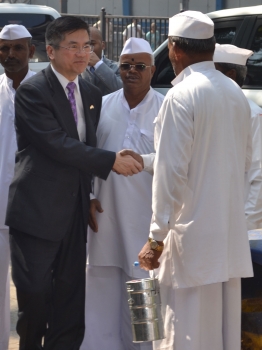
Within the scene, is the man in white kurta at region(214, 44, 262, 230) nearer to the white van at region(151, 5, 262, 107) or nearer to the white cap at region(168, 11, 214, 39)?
the white cap at region(168, 11, 214, 39)

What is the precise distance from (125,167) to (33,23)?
25.7 feet

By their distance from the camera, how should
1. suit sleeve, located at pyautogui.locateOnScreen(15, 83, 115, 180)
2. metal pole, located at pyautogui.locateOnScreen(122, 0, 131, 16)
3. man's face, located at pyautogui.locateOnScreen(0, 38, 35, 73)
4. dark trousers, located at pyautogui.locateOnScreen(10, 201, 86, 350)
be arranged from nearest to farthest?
suit sleeve, located at pyautogui.locateOnScreen(15, 83, 115, 180) → dark trousers, located at pyautogui.locateOnScreen(10, 201, 86, 350) → man's face, located at pyautogui.locateOnScreen(0, 38, 35, 73) → metal pole, located at pyautogui.locateOnScreen(122, 0, 131, 16)

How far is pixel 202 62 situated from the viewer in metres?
Answer: 3.63

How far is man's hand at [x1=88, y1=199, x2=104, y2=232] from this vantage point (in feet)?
14.9

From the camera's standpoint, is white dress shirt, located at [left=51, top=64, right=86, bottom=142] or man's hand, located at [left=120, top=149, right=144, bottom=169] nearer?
man's hand, located at [left=120, top=149, right=144, bottom=169]

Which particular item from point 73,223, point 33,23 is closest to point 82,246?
point 73,223

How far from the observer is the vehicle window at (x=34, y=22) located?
11.3 meters

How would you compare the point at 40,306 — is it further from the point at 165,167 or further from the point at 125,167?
the point at 165,167

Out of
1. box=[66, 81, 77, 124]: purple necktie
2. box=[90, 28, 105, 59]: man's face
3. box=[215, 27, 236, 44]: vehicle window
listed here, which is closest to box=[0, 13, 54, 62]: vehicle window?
box=[215, 27, 236, 44]: vehicle window

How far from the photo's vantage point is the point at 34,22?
37.4ft

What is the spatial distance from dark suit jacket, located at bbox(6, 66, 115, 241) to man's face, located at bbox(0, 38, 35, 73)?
837mm

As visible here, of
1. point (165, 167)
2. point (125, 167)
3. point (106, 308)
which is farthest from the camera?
point (106, 308)

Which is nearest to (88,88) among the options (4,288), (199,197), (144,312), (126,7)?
(199,197)

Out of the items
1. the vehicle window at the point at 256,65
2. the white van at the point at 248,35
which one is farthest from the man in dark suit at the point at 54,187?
the vehicle window at the point at 256,65
